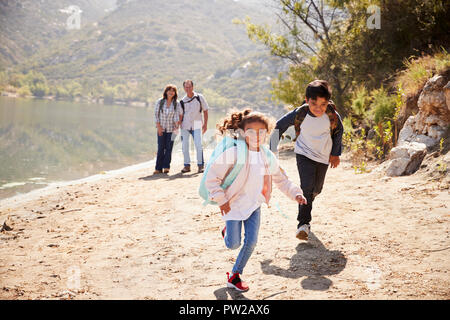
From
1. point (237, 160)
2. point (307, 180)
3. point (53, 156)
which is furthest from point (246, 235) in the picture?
point (53, 156)

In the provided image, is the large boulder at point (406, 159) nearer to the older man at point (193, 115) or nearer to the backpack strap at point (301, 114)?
the backpack strap at point (301, 114)

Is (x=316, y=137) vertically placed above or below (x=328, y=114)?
below

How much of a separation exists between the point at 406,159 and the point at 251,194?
4.71 meters

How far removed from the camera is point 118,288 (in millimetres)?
3818

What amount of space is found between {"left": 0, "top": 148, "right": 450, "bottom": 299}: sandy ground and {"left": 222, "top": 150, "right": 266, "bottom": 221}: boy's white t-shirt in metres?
0.33

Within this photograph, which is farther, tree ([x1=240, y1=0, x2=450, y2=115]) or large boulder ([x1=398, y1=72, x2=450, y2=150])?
tree ([x1=240, y1=0, x2=450, y2=115])

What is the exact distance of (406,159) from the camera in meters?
7.26

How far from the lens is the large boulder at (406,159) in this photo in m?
7.23

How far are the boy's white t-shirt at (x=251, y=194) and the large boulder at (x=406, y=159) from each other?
14.8 feet

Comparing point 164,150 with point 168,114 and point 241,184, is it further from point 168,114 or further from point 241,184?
point 241,184

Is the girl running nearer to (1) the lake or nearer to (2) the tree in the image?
(2) the tree

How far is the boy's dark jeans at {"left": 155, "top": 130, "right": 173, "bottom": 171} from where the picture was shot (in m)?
10.1

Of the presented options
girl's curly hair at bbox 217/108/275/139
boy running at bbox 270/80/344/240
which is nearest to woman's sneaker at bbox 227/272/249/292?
girl's curly hair at bbox 217/108/275/139
